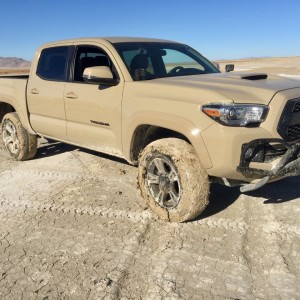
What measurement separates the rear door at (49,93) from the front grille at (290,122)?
3.01 m

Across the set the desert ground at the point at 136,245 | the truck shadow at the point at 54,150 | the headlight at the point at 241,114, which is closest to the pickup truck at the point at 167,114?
the headlight at the point at 241,114

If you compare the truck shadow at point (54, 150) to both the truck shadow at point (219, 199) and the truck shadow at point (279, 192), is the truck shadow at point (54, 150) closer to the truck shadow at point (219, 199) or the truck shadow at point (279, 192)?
the truck shadow at point (219, 199)

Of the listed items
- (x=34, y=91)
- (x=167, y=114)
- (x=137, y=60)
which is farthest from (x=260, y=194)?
(x=34, y=91)

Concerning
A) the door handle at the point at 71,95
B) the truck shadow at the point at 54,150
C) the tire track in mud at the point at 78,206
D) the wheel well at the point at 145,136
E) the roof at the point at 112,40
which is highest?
the roof at the point at 112,40

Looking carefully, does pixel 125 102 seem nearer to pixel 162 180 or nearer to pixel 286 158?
pixel 162 180

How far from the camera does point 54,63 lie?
567 cm

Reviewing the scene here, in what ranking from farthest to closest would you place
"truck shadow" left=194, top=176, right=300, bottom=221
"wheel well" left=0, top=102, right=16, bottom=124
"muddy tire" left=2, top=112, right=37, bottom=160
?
"wheel well" left=0, top=102, right=16, bottom=124 < "muddy tire" left=2, top=112, right=37, bottom=160 < "truck shadow" left=194, top=176, right=300, bottom=221

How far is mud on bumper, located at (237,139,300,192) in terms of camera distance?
11.3ft

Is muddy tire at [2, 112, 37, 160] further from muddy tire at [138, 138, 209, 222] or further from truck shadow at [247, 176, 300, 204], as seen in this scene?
truck shadow at [247, 176, 300, 204]

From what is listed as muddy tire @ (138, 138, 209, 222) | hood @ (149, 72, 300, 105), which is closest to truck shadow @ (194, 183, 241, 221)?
muddy tire @ (138, 138, 209, 222)

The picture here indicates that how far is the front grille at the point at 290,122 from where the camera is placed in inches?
136

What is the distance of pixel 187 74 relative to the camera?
4980 millimetres

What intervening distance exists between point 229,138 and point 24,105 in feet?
12.5

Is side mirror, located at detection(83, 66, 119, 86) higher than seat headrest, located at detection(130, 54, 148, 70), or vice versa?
seat headrest, located at detection(130, 54, 148, 70)
